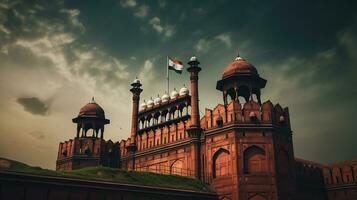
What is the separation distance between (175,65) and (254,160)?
16302 millimetres

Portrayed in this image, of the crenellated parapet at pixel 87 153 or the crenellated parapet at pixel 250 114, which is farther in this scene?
the crenellated parapet at pixel 87 153

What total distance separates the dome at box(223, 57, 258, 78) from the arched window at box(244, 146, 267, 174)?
805cm

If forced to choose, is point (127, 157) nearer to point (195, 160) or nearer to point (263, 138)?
point (195, 160)

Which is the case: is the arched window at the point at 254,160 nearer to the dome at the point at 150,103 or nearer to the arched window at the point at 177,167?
the arched window at the point at 177,167

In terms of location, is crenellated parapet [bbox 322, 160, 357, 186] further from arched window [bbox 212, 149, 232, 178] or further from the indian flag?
the indian flag

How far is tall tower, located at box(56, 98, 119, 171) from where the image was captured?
145ft

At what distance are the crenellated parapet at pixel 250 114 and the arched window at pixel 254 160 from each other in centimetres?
248

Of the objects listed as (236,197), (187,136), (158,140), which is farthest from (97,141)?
(236,197)

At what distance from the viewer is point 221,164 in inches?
1288

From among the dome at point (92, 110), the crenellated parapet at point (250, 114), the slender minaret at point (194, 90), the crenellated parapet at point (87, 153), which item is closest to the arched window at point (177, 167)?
the slender minaret at point (194, 90)

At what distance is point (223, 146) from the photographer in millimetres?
32750

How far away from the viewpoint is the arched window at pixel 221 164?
3212 cm

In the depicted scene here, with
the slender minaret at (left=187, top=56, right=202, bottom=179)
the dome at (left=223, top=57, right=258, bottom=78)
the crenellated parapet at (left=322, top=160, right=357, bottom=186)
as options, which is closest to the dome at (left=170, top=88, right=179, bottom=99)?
the slender minaret at (left=187, top=56, right=202, bottom=179)

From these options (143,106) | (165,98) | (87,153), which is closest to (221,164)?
(165,98)
